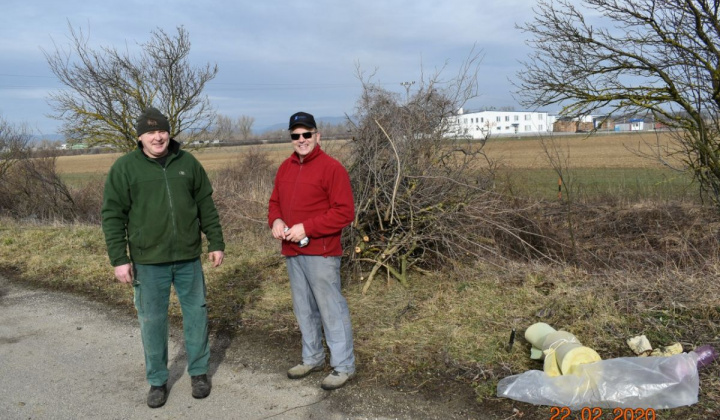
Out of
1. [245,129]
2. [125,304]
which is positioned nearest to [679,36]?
[125,304]

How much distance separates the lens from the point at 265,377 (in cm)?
409

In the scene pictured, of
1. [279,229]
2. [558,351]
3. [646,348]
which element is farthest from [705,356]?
[279,229]

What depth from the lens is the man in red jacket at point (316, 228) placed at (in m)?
3.75

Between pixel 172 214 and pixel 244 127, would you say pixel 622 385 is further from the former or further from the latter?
pixel 244 127

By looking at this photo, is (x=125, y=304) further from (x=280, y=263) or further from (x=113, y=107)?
(x=113, y=107)

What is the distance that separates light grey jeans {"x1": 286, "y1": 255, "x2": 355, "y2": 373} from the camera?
3846mm

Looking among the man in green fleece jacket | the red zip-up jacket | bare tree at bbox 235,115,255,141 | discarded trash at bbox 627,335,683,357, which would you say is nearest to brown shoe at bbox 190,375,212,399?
the man in green fleece jacket

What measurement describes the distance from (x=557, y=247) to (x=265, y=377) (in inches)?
235

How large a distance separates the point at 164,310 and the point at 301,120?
5.60 ft

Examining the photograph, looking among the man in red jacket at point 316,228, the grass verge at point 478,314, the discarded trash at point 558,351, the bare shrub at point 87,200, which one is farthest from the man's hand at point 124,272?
the bare shrub at point 87,200

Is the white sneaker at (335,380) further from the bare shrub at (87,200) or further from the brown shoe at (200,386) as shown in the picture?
the bare shrub at (87,200)

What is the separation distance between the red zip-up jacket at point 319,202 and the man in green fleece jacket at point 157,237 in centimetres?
72

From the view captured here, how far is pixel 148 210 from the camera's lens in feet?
12.1

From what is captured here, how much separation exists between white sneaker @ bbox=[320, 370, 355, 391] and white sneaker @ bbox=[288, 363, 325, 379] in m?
0.20
